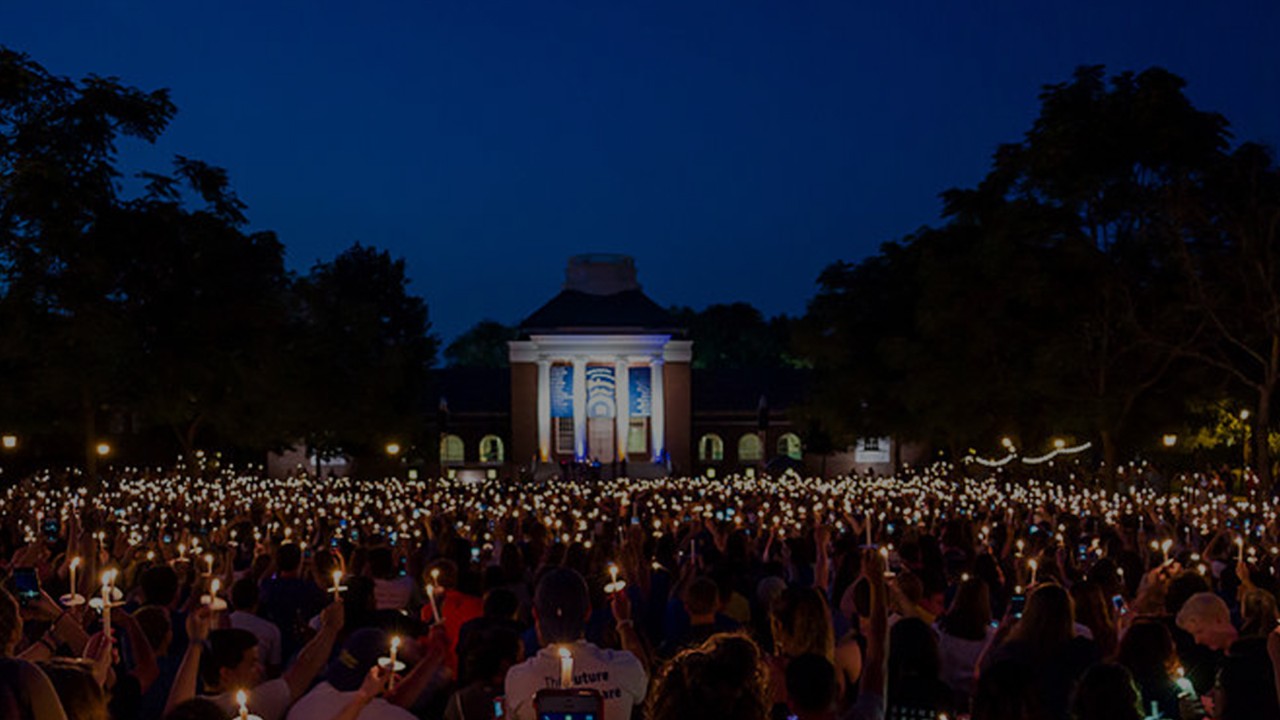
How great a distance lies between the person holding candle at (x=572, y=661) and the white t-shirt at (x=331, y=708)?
0.51 metres

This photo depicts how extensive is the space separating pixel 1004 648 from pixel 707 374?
244ft

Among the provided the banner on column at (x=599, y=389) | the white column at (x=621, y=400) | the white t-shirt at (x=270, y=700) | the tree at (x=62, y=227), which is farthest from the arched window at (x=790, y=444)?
the white t-shirt at (x=270, y=700)

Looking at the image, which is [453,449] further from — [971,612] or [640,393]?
[971,612]

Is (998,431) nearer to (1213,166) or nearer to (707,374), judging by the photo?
(1213,166)

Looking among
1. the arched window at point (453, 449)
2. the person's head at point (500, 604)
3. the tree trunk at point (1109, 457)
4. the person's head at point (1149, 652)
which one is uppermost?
the arched window at point (453, 449)

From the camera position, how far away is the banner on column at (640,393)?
253ft

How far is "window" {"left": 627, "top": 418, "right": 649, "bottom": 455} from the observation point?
77.7 metres

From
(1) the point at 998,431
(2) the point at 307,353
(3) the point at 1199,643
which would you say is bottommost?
(3) the point at 1199,643

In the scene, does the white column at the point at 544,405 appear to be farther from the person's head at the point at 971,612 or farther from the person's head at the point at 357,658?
the person's head at the point at 357,658

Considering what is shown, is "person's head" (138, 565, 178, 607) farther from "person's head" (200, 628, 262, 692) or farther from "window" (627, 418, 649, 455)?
"window" (627, 418, 649, 455)

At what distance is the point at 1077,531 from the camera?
17.8m

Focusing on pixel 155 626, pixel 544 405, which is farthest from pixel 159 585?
pixel 544 405

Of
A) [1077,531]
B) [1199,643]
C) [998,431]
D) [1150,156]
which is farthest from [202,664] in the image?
[998,431]

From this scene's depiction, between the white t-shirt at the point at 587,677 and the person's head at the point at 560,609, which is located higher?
the person's head at the point at 560,609
